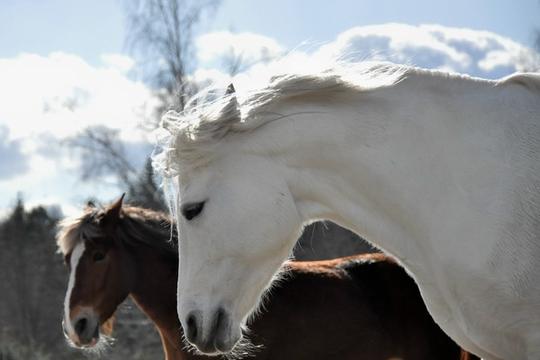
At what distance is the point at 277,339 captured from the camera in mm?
5938

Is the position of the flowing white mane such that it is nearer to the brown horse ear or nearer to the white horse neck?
the white horse neck

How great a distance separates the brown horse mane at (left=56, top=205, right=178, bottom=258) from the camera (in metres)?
6.38

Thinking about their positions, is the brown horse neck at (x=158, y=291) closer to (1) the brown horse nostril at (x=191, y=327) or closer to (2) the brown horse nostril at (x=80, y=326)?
(2) the brown horse nostril at (x=80, y=326)

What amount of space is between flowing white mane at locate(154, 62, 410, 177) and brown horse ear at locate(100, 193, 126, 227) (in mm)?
3370

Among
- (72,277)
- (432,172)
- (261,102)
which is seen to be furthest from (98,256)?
(432,172)

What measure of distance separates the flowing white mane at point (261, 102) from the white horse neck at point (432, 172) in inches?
1.6

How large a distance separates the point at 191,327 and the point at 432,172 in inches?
46.3

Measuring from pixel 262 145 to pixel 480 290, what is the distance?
1055 mm

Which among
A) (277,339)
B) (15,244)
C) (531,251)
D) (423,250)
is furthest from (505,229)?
(15,244)

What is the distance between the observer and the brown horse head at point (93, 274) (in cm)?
622

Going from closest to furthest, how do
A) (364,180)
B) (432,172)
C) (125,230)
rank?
1. (432,172)
2. (364,180)
3. (125,230)

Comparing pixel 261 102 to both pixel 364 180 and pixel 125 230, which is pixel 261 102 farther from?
pixel 125 230

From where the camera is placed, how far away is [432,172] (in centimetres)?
304

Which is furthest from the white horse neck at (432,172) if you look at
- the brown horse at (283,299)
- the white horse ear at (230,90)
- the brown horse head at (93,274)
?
the brown horse head at (93,274)
